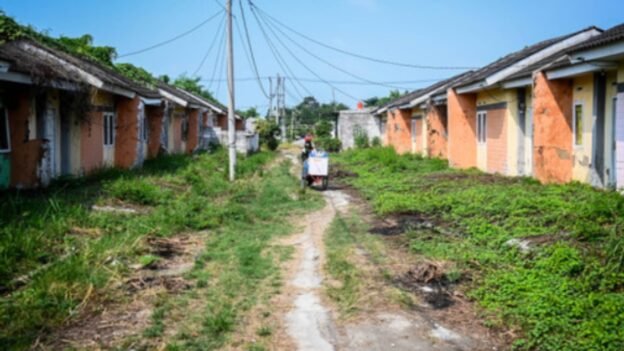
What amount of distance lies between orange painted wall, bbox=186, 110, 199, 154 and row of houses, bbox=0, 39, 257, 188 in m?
10.3

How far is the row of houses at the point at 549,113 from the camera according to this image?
11570 millimetres

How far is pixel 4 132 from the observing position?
12797mm

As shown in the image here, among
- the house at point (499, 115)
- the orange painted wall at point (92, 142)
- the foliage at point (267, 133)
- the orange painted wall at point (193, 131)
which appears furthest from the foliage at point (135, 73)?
the foliage at point (267, 133)

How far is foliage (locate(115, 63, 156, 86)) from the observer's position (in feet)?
81.6

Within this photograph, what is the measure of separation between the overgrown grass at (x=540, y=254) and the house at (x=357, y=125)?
28532mm

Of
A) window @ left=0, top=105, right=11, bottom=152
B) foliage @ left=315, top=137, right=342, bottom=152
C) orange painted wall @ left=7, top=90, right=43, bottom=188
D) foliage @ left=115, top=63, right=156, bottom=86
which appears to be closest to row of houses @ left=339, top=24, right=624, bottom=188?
orange painted wall @ left=7, top=90, right=43, bottom=188

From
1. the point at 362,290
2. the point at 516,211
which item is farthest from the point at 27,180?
the point at 516,211

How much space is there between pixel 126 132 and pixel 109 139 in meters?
0.70

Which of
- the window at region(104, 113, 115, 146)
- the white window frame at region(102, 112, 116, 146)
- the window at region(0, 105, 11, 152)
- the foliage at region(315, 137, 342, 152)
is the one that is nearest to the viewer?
the window at region(0, 105, 11, 152)

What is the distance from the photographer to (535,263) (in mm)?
6672

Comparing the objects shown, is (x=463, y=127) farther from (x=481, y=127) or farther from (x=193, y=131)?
→ (x=193, y=131)

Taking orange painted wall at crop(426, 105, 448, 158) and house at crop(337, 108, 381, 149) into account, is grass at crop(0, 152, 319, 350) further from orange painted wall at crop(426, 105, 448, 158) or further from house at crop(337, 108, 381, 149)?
house at crop(337, 108, 381, 149)

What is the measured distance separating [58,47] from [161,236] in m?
11.0

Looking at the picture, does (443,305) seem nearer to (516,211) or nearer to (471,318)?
(471,318)
